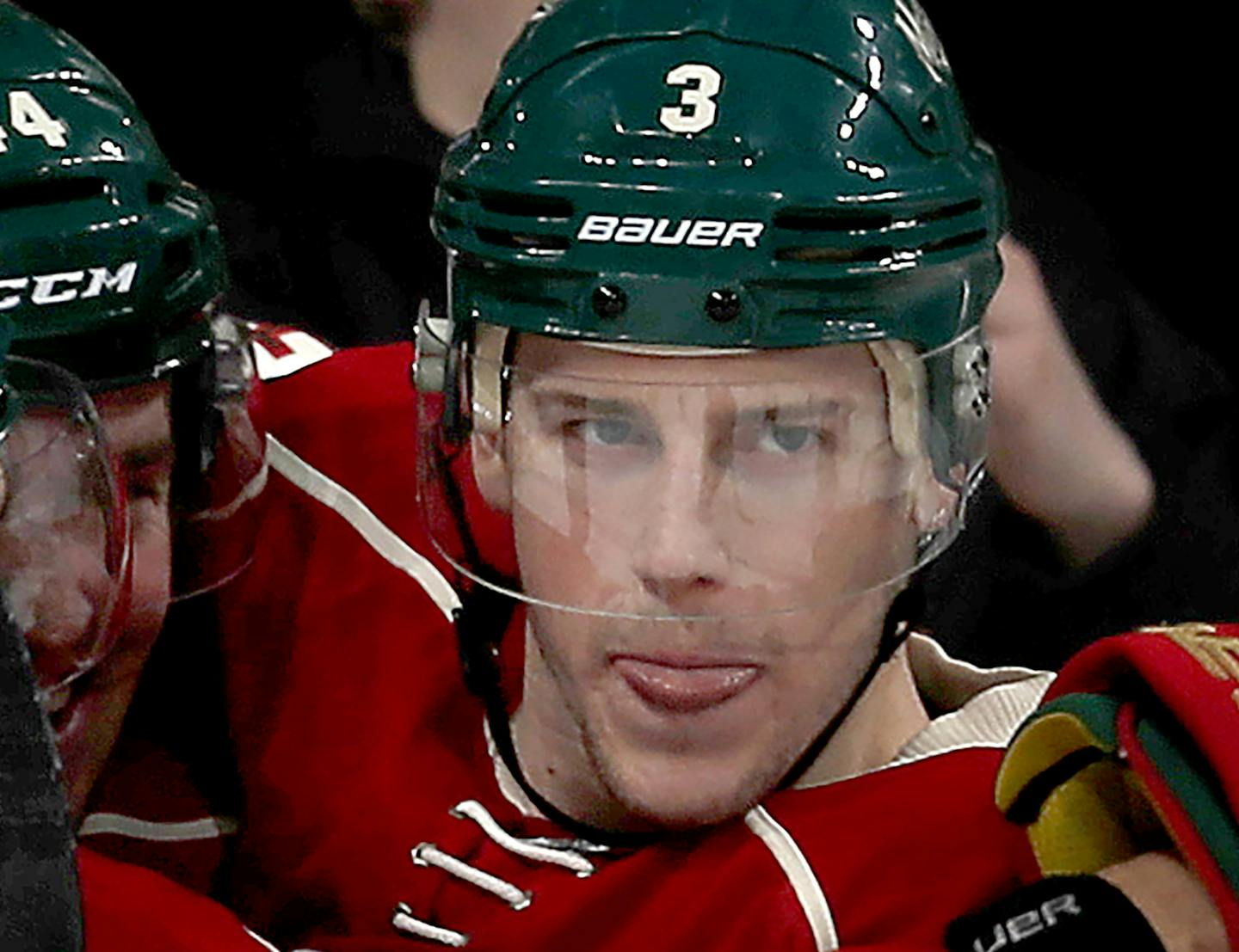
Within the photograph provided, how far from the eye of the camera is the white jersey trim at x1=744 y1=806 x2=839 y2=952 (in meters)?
0.98

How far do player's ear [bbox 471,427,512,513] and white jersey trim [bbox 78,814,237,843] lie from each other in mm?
314

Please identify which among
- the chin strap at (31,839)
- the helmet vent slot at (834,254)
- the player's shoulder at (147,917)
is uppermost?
the chin strap at (31,839)

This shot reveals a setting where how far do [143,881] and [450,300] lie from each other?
1.12ft

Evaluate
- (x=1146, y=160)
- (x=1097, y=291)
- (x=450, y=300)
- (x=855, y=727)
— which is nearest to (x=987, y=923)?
(x=855, y=727)

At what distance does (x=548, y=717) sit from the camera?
1.15m

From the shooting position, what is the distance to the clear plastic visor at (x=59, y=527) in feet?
3.05

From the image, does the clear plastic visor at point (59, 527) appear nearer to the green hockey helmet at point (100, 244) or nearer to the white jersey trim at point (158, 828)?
the green hockey helmet at point (100, 244)

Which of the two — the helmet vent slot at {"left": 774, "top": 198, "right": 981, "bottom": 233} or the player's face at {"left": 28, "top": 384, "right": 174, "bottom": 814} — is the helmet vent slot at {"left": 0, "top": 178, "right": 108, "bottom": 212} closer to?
the player's face at {"left": 28, "top": 384, "right": 174, "bottom": 814}

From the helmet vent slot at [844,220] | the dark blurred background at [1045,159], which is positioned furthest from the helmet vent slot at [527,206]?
the dark blurred background at [1045,159]

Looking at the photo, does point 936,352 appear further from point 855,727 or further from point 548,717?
point 548,717

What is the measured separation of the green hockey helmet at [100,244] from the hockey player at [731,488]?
14 centimetres

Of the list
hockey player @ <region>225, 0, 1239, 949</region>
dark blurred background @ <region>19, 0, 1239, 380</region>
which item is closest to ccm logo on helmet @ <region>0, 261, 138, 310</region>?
hockey player @ <region>225, 0, 1239, 949</region>

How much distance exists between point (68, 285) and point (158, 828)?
1.22 ft

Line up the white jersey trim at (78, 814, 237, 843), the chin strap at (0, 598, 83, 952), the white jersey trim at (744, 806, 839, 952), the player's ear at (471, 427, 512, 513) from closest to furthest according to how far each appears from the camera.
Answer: the chin strap at (0, 598, 83, 952) → the white jersey trim at (744, 806, 839, 952) → the player's ear at (471, 427, 512, 513) → the white jersey trim at (78, 814, 237, 843)
